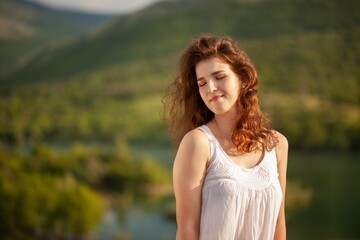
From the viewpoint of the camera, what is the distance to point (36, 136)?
10742mm

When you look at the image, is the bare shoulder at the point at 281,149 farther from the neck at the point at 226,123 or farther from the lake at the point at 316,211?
the lake at the point at 316,211

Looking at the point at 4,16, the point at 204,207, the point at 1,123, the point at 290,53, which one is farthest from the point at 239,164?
the point at 290,53

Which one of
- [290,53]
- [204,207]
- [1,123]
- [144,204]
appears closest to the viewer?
[204,207]

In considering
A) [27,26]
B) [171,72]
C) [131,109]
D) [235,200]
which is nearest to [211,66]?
[235,200]

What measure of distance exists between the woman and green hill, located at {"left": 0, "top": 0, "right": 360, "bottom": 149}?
10112 millimetres

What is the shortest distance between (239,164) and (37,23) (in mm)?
11293

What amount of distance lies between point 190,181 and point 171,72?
10.4 metres

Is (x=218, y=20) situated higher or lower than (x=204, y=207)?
higher

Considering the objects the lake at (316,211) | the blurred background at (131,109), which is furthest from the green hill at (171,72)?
the lake at (316,211)

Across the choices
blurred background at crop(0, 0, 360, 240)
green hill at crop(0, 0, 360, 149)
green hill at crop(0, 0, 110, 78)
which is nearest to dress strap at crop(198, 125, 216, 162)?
blurred background at crop(0, 0, 360, 240)

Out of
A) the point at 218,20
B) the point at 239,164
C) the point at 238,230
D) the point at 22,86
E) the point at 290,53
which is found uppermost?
the point at 218,20

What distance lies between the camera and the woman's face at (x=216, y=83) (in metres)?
0.96

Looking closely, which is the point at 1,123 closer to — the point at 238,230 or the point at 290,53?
the point at 290,53

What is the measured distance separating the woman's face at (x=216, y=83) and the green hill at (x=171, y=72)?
10.1 m
